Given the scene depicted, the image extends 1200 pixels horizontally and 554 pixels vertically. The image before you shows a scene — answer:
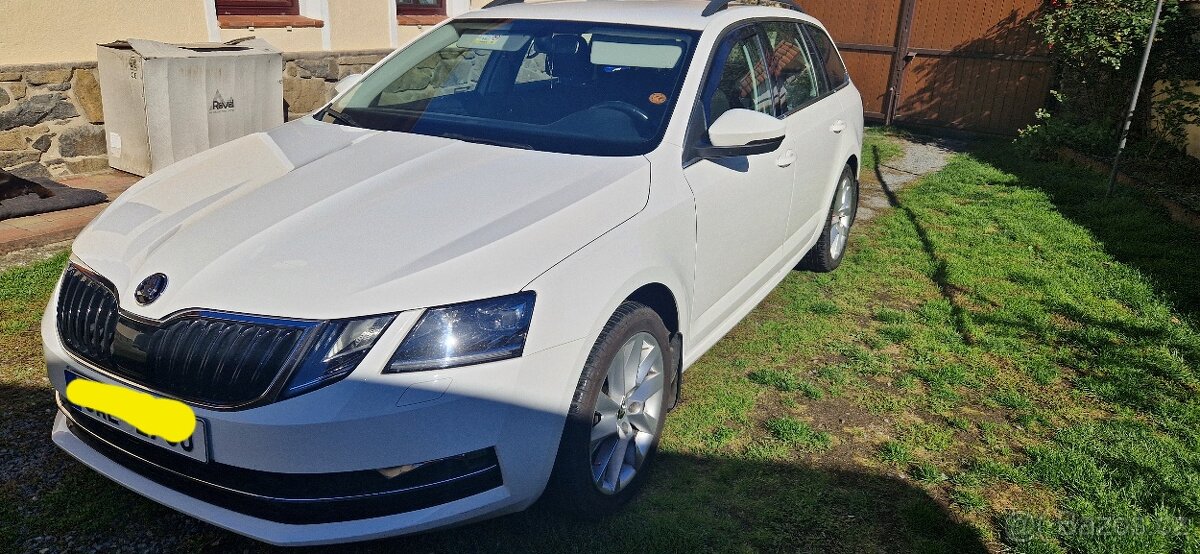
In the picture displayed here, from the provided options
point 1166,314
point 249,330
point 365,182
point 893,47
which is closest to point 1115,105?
point 893,47

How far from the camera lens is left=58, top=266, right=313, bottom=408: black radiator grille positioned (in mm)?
2264

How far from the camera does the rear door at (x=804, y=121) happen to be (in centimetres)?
439

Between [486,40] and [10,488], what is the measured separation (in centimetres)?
255

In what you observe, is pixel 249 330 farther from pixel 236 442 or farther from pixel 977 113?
pixel 977 113

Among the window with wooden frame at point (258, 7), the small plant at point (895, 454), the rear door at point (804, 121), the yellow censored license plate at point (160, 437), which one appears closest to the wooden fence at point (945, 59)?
the window with wooden frame at point (258, 7)

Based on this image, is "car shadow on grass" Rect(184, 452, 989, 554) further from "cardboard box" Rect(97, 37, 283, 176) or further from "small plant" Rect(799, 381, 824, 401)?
"cardboard box" Rect(97, 37, 283, 176)

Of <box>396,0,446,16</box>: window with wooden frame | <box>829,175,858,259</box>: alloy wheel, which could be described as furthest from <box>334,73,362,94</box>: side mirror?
<box>396,0,446,16</box>: window with wooden frame

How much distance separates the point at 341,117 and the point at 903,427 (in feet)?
8.80

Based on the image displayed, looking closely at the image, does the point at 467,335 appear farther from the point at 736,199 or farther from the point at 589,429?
the point at 736,199

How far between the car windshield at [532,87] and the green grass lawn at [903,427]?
125 centimetres

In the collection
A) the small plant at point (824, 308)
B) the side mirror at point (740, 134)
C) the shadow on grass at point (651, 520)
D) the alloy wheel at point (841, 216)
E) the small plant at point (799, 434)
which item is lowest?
the shadow on grass at point (651, 520)

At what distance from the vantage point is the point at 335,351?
227 centimetres

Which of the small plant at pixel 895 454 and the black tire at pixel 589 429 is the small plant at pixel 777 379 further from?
the black tire at pixel 589 429

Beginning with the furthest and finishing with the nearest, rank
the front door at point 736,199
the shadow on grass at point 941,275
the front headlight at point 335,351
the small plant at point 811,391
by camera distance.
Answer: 1. the shadow on grass at point 941,275
2. the small plant at point 811,391
3. the front door at point 736,199
4. the front headlight at point 335,351
